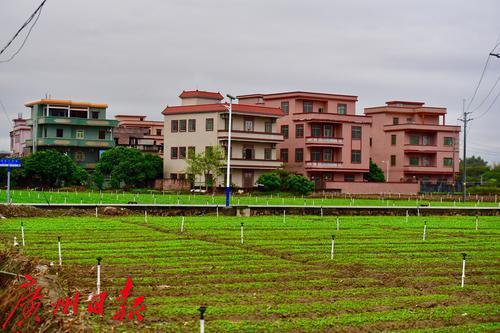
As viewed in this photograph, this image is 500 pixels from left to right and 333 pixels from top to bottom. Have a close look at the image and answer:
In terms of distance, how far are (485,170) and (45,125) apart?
106m

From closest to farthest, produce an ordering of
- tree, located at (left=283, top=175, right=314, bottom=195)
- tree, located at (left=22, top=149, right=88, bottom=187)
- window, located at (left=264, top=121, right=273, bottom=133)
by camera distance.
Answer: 1. tree, located at (left=22, top=149, right=88, bottom=187)
2. tree, located at (left=283, top=175, right=314, bottom=195)
3. window, located at (left=264, top=121, right=273, bottom=133)

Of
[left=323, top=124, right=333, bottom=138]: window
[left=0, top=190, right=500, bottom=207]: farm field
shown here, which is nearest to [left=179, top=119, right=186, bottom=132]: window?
[left=0, top=190, right=500, bottom=207]: farm field

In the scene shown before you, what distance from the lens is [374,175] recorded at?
109938 millimetres

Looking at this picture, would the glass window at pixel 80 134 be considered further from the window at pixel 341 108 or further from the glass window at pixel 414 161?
the glass window at pixel 414 161

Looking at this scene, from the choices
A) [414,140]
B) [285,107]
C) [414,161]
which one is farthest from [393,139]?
[285,107]

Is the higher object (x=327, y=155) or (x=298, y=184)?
(x=327, y=155)

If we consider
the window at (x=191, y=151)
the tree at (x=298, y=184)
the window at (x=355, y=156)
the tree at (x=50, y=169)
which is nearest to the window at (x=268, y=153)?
the tree at (x=298, y=184)

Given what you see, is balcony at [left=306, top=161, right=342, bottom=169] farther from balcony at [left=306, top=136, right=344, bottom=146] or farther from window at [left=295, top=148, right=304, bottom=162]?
balcony at [left=306, top=136, right=344, bottom=146]

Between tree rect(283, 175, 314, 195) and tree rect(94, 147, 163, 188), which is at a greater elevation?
tree rect(94, 147, 163, 188)

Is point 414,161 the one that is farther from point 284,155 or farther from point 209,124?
point 209,124

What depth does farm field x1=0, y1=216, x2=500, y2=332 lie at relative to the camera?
1900 centimetres

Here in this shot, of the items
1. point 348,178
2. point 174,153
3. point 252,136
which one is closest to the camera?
point 252,136

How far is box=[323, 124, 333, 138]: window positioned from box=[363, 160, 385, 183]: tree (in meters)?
10.1

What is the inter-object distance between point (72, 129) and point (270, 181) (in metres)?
32.9
